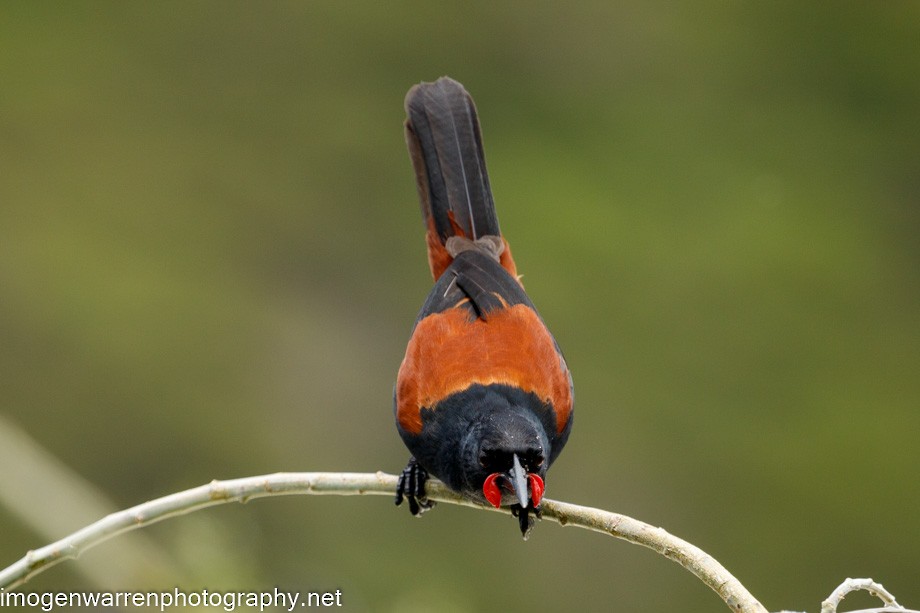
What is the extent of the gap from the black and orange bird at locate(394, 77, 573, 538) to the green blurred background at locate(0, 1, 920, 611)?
1.49 metres

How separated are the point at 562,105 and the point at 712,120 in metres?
0.79

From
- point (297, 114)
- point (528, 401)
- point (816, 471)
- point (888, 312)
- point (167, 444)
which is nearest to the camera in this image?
point (528, 401)

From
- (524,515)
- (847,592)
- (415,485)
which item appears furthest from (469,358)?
(847,592)

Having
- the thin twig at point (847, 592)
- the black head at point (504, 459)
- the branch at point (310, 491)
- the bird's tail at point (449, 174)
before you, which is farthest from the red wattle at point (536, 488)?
the bird's tail at point (449, 174)

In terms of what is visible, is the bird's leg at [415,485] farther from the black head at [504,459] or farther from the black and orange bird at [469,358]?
the black head at [504,459]

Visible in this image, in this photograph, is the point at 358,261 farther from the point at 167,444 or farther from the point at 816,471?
the point at 816,471

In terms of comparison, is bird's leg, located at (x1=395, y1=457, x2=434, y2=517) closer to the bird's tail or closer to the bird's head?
the bird's head

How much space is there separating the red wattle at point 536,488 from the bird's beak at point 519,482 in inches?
0.6

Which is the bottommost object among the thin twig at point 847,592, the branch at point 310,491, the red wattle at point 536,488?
the thin twig at point 847,592

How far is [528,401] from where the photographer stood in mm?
2553

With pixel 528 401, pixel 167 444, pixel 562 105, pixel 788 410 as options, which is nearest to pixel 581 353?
pixel 788 410

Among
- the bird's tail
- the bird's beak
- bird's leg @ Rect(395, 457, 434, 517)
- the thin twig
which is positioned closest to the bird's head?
the bird's beak

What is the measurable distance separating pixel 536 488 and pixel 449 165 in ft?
4.10

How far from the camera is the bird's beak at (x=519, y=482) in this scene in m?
2.14
